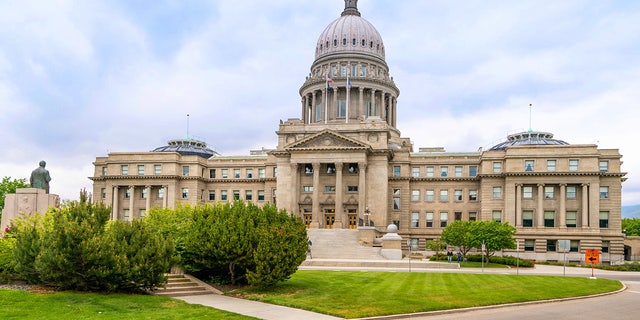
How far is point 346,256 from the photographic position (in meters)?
63.4

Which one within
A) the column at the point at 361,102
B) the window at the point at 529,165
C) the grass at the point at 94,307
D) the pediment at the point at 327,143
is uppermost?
the column at the point at 361,102

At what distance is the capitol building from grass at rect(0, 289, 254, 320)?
45.3 meters

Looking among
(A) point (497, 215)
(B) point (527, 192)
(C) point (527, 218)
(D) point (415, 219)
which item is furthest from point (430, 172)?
(C) point (527, 218)

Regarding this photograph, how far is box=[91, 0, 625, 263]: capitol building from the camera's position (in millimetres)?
80688

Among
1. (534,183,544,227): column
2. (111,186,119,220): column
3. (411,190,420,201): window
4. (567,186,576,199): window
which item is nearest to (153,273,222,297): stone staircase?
(411,190,420,201): window

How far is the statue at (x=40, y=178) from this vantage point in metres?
36.1

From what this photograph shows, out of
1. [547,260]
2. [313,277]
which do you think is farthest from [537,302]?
[547,260]

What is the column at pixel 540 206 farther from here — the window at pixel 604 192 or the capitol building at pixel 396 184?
the window at pixel 604 192

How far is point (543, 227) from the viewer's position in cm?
8125

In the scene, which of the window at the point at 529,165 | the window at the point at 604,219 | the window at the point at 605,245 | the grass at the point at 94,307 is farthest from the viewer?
the window at the point at 529,165

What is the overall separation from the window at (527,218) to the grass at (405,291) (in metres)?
40.7

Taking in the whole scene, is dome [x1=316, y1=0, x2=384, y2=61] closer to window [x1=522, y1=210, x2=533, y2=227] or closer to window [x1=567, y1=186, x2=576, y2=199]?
window [x1=522, y1=210, x2=533, y2=227]

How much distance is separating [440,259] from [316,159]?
78.7ft

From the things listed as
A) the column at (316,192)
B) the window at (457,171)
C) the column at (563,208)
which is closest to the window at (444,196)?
the window at (457,171)
